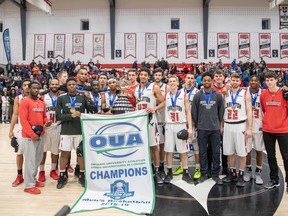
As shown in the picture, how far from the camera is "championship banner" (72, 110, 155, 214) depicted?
3805mm

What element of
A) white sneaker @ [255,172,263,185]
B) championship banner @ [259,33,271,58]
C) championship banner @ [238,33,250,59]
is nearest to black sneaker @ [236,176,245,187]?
white sneaker @ [255,172,263,185]

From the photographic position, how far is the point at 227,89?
468 cm

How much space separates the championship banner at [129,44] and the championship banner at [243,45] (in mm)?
8207

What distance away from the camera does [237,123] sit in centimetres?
445

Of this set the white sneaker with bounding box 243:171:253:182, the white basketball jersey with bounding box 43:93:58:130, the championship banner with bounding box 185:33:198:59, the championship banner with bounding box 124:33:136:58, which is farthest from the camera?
the championship banner with bounding box 124:33:136:58

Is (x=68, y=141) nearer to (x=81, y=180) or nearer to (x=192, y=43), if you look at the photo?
(x=81, y=180)

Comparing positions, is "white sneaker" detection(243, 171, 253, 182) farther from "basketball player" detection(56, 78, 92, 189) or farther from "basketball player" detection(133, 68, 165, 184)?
"basketball player" detection(56, 78, 92, 189)

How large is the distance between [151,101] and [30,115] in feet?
6.61

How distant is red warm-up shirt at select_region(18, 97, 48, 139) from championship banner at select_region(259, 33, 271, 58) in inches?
779

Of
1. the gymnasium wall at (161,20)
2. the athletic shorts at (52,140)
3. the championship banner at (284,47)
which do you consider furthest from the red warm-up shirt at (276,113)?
the championship banner at (284,47)

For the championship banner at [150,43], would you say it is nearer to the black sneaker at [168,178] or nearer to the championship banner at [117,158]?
the black sneaker at [168,178]

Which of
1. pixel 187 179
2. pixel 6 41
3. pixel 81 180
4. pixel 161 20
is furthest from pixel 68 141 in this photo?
pixel 6 41

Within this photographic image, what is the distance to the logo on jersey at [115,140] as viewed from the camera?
3885 millimetres

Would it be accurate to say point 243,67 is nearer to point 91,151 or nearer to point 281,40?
point 281,40
